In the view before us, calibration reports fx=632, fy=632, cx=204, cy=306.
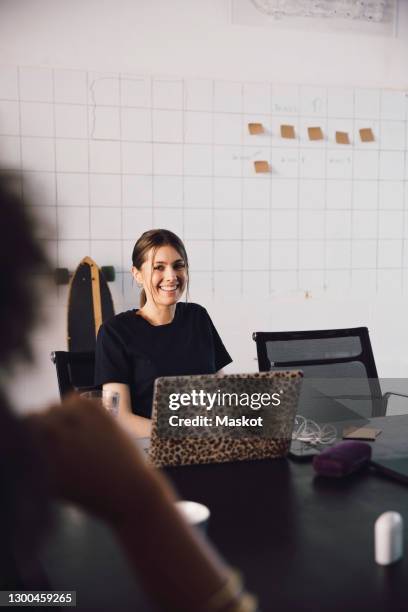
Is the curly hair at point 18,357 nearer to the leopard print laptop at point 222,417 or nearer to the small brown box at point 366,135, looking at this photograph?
the leopard print laptop at point 222,417

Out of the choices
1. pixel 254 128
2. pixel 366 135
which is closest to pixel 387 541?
pixel 254 128

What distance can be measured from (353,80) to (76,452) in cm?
333

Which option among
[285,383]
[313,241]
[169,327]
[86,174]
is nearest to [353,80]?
[313,241]

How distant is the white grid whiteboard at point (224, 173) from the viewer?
301 cm

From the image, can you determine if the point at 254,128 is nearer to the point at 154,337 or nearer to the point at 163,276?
the point at 163,276

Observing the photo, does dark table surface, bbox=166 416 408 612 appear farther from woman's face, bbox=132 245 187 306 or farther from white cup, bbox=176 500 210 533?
woman's face, bbox=132 245 187 306

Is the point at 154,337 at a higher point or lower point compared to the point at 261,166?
lower

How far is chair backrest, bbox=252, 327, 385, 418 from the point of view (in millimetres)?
2158

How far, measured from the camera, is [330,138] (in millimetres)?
3391

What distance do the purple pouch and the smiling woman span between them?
719mm

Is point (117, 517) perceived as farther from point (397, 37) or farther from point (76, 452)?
point (397, 37)

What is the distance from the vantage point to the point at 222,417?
50.9 inches

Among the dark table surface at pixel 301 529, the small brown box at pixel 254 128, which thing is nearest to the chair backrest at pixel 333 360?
the dark table surface at pixel 301 529

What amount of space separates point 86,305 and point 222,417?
1.78m
